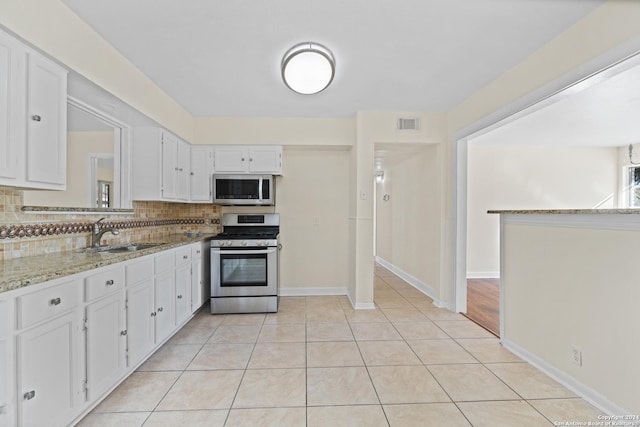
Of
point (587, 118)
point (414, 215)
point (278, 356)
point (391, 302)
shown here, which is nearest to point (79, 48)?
point (278, 356)

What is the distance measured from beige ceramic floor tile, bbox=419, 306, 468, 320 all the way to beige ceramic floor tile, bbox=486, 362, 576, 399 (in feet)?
3.23

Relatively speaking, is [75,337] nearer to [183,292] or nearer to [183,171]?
[183,292]

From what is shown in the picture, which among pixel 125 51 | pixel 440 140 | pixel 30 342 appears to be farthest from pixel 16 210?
pixel 440 140

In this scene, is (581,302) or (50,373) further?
(581,302)

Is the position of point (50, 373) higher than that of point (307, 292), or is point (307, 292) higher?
point (50, 373)

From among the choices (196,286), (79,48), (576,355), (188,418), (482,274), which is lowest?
(188,418)

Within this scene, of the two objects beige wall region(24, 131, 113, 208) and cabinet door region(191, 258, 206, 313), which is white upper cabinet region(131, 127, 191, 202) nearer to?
beige wall region(24, 131, 113, 208)

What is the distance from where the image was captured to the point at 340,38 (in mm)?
2104

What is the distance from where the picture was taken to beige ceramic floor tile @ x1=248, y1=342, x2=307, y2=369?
7.61ft

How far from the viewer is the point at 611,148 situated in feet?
17.9

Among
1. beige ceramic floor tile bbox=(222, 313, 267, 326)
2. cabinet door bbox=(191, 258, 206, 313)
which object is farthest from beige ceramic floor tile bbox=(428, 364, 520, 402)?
cabinet door bbox=(191, 258, 206, 313)

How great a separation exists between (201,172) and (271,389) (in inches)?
108

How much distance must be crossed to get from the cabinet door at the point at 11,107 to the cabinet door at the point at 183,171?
1916mm

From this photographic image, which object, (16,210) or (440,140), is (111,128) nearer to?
(16,210)
